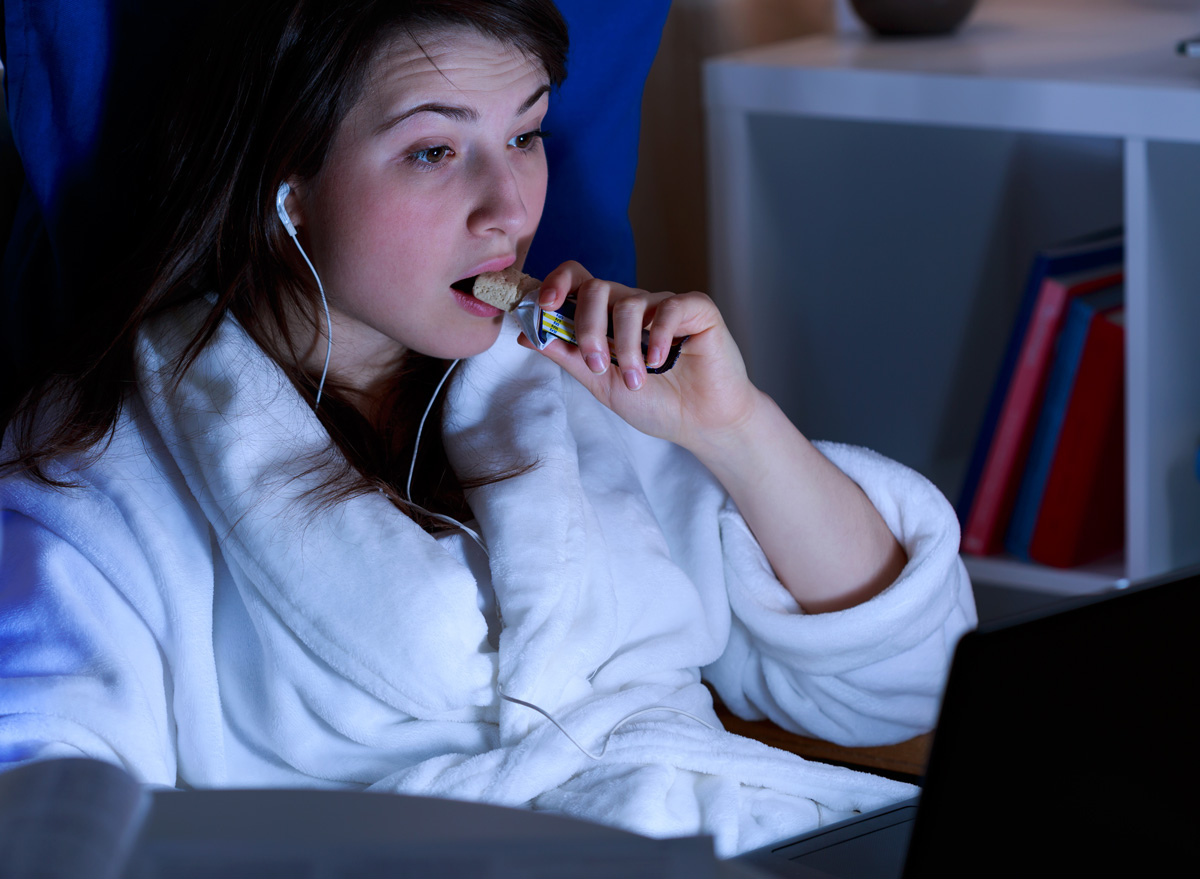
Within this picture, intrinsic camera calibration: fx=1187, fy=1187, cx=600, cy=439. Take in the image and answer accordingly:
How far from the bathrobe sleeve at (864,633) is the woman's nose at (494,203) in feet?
1.16

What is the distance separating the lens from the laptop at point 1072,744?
0.49 m

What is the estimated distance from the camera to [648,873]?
1.47 ft

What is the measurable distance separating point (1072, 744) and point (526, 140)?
2.48 feet

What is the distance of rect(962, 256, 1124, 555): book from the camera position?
152 cm

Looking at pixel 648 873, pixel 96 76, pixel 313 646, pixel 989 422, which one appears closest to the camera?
pixel 648 873

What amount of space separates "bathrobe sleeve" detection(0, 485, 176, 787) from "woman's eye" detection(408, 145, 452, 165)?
1.26 ft

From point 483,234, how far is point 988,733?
65 centimetres

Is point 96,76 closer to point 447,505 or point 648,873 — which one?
point 447,505

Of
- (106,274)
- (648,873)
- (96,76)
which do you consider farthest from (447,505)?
(648,873)

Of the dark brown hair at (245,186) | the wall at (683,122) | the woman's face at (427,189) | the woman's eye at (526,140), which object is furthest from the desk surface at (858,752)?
the wall at (683,122)

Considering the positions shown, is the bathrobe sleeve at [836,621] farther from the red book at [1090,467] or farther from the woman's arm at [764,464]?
the red book at [1090,467]

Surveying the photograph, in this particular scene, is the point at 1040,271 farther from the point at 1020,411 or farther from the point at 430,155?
the point at 430,155

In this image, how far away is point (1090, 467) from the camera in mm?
1535

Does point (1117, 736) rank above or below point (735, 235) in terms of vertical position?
above
